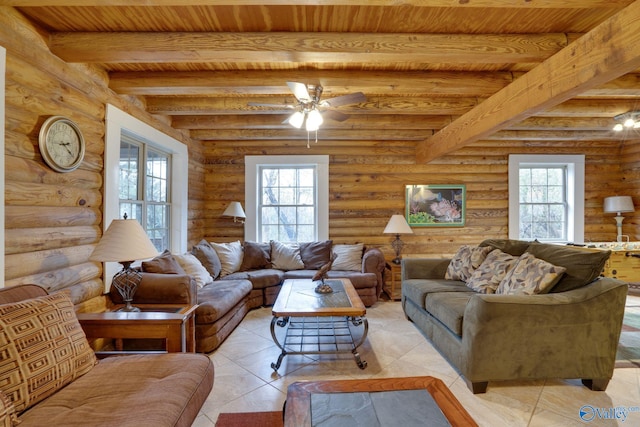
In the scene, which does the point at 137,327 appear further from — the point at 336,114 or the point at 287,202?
the point at 287,202

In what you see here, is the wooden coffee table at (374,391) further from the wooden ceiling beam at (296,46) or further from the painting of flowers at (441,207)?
the painting of flowers at (441,207)

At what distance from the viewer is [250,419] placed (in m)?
1.82

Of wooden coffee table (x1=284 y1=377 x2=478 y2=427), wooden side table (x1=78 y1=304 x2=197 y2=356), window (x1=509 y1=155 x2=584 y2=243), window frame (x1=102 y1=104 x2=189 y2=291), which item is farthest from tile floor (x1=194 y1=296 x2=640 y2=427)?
window (x1=509 y1=155 x2=584 y2=243)

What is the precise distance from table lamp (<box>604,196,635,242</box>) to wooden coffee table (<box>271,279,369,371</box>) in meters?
4.88

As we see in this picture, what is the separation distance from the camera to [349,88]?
9.78 ft

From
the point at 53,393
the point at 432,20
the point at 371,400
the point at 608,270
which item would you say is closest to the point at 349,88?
the point at 432,20

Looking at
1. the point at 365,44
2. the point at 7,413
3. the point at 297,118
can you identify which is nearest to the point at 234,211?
the point at 297,118

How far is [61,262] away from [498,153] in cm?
593

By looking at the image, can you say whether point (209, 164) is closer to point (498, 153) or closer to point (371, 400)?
point (371, 400)

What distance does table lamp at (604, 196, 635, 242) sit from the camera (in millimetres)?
4789

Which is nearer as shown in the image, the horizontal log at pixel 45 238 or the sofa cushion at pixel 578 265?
the horizontal log at pixel 45 238

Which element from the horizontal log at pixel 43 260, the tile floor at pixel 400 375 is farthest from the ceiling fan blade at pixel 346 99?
the horizontal log at pixel 43 260

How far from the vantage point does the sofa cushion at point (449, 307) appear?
90.4 inches

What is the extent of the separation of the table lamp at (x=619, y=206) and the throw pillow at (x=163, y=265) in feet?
21.5
